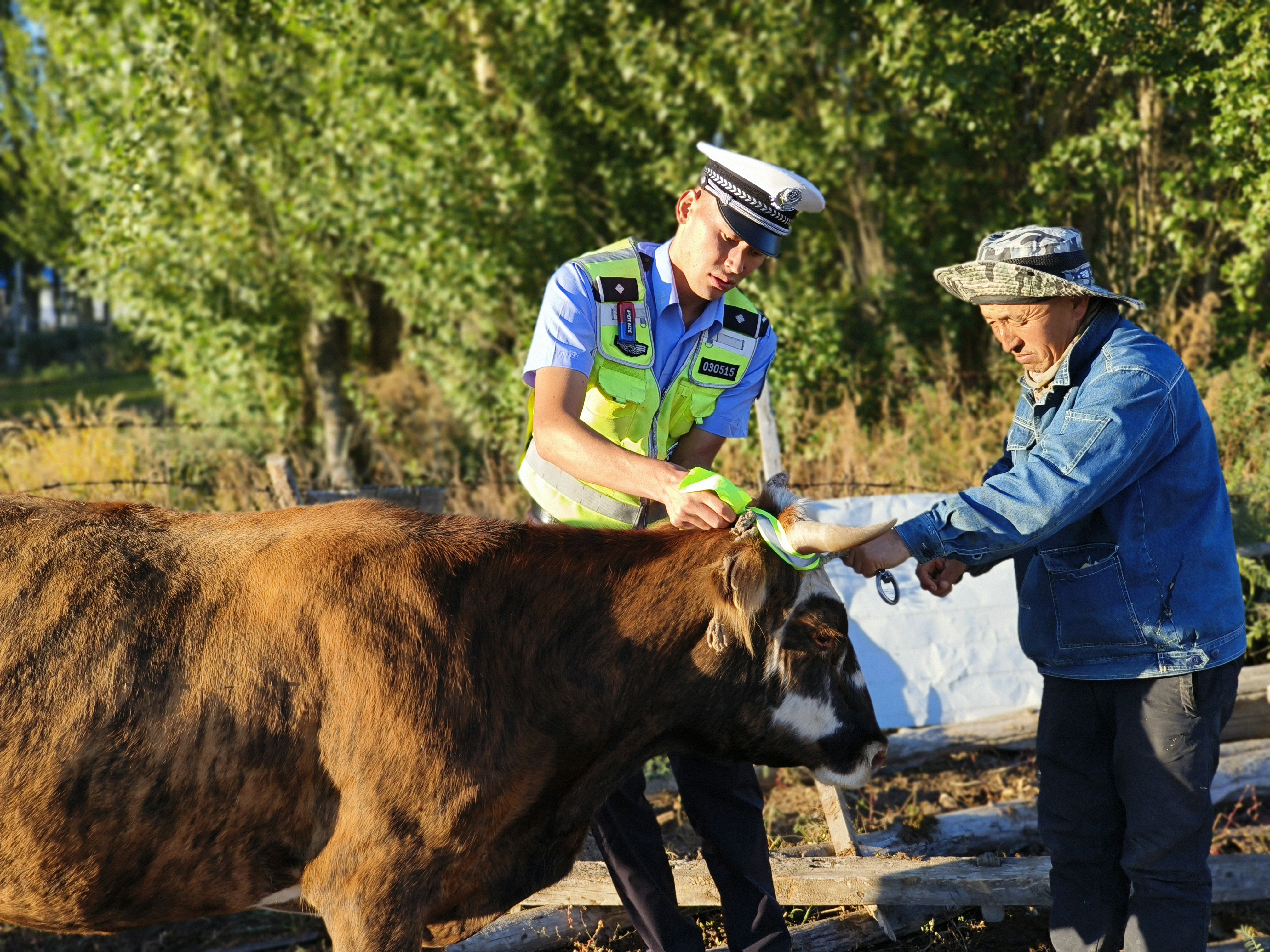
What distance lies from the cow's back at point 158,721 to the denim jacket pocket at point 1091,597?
196 cm

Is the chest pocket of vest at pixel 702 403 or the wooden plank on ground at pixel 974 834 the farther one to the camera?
the wooden plank on ground at pixel 974 834

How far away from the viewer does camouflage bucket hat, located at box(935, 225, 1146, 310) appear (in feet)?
9.91

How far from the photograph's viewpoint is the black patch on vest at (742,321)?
3641 millimetres

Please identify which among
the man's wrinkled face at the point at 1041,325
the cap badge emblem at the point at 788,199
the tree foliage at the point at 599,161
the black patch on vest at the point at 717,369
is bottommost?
the black patch on vest at the point at 717,369

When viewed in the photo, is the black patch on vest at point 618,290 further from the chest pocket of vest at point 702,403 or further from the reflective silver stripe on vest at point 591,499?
the reflective silver stripe on vest at point 591,499

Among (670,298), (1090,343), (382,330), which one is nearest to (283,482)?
(670,298)

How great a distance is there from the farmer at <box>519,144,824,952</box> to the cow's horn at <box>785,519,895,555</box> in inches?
26.8

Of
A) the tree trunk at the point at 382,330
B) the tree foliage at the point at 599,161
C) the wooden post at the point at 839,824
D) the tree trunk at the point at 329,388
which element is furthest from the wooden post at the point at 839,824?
the tree trunk at the point at 382,330

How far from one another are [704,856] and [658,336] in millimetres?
1749

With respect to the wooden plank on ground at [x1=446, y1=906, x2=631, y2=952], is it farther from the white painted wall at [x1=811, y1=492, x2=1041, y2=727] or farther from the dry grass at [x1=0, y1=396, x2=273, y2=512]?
the dry grass at [x1=0, y1=396, x2=273, y2=512]

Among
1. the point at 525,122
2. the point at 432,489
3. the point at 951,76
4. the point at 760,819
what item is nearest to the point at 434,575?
the point at 760,819

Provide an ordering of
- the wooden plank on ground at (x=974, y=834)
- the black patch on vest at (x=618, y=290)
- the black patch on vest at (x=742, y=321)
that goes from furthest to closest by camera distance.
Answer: the wooden plank on ground at (x=974, y=834)
the black patch on vest at (x=742, y=321)
the black patch on vest at (x=618, y=290)

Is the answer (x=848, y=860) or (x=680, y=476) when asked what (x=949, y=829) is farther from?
(x=680, y=476)

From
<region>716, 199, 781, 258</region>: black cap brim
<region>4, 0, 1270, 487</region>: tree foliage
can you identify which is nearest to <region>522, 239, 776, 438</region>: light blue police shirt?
<region>716, 199, 781, 258</region>: black cap brim
